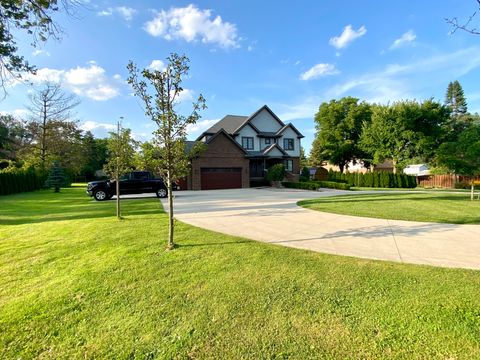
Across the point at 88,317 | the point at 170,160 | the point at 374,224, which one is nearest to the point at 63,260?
the point at 88,317

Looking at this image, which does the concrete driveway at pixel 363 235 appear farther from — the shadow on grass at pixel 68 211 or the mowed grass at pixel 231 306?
the shadow on grass at pixel 68 211

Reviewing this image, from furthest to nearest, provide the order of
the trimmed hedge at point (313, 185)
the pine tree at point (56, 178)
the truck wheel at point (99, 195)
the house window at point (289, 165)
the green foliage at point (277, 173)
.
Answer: the house window at point (289, 165), the green foliage at point (277, 173), the pine tree at point (56, 178), the trimmed hedge at point (313, 185), the truck wheel at point (99, 195)

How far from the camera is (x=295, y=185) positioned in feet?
82.8

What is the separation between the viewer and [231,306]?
11.0 feet

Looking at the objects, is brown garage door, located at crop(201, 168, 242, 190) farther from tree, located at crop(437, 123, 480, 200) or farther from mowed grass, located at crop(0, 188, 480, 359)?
mowed grass, located at crop(0, 188, 480, 359)

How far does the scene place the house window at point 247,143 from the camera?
30625mm

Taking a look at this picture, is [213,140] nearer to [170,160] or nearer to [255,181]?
[255,181]

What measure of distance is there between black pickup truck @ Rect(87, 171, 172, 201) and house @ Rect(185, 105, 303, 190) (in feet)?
20.1

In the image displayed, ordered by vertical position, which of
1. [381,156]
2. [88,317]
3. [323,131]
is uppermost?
[323,131]

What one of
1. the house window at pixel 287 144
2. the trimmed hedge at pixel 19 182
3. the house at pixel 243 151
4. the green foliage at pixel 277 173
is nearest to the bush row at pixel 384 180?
the house at pixel 243 151

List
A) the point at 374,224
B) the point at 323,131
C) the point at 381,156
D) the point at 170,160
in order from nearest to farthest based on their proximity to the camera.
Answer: the point at 170,160 → the point at 374,224 → the point at 381,156 → the point at 323,131

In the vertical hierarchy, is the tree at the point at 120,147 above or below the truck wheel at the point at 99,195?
above

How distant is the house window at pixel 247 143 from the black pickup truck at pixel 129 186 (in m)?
14.7

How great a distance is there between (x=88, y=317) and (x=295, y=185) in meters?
23.2
